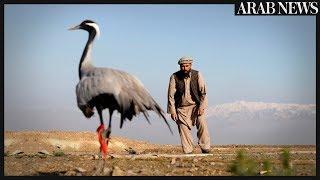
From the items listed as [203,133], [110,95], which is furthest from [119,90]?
[203,133]

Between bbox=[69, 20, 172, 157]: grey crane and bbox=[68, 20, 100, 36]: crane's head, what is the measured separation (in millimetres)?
837

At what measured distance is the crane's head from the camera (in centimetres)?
1150

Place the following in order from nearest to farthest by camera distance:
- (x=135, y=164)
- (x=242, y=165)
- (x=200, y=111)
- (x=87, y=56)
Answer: (x=242, y=165)
(x=87, y=56)
(x=135, y=164)
(x=200, y=111)

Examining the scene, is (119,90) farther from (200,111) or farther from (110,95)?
(200,111)

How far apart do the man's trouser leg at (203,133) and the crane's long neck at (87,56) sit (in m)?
3.56

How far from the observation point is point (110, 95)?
10258 millimetres

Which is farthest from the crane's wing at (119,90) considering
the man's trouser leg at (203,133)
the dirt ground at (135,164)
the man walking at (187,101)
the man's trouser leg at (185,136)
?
the man's trouser leg at (203,133)

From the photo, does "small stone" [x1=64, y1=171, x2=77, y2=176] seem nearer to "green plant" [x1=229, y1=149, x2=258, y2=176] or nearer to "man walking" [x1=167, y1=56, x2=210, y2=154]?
"green plant" [x1=229, y1=149, x2=258, y2=176]

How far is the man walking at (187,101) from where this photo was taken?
13344 mm

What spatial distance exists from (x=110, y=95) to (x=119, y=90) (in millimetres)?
205

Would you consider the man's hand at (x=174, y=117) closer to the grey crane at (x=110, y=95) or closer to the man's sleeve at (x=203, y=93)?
the man's sleeve at (x=203, y=93)

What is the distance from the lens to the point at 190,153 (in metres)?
13.6
